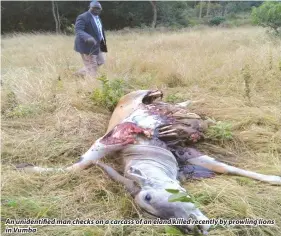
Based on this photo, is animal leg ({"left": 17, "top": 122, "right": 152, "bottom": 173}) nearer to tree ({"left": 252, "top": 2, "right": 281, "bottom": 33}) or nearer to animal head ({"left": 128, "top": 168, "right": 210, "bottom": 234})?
animal head ({"left": 128, "top": 168, "right": 210, "bottom": 234})

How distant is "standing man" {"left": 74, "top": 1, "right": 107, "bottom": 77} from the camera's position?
20.1 feet

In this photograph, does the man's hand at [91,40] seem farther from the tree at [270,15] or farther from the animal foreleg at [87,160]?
the tree at [270,15]

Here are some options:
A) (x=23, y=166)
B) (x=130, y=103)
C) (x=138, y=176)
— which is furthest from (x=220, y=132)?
(x=23, y=166)

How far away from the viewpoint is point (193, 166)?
3170 millimetres

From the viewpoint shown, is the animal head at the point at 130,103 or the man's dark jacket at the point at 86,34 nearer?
the animal head at the point at 130,103

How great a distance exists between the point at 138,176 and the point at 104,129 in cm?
145

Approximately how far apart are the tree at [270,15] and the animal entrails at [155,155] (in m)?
7.79

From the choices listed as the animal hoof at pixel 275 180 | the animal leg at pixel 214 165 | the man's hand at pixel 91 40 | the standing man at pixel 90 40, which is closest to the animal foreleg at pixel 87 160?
the animal leg at pixel 214 165

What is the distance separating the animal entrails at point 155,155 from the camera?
7.70ft

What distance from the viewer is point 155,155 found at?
2926 mm

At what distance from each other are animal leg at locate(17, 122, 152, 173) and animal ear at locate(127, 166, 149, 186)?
0.46 meters

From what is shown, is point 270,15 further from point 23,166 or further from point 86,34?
point 23,166

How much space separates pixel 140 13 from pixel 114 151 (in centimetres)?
2125

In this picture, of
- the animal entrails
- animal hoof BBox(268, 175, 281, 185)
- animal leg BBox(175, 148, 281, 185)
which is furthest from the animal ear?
animal hoof BBox(268, 175, 281, 185)
